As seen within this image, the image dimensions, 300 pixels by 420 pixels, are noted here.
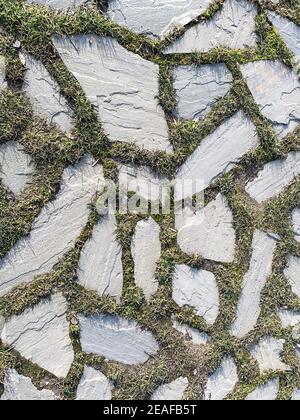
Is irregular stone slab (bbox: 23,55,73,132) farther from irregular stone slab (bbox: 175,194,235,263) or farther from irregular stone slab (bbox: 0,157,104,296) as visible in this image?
irregular stone slab (bbox: 175,194,235,263)

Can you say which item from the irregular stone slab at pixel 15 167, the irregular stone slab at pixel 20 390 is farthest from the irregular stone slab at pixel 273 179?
the irregular stone slab at pixel 20 390

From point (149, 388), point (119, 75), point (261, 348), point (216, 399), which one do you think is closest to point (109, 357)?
point (149, 388)

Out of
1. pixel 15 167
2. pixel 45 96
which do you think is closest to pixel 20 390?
pixel 15 167

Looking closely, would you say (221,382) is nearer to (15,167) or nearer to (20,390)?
(20,390)

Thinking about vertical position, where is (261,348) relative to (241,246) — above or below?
below

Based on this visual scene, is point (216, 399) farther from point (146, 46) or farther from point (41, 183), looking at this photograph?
point (146, 46)
